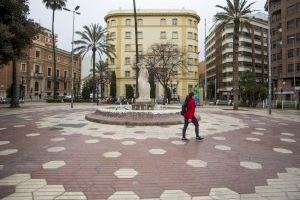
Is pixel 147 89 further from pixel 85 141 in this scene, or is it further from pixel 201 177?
pixel 201 177

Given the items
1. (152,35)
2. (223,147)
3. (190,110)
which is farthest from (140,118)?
(152,35)

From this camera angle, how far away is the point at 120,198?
443 cm

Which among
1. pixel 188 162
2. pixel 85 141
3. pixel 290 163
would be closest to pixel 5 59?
pixel 85 141

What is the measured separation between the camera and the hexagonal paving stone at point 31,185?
473cm

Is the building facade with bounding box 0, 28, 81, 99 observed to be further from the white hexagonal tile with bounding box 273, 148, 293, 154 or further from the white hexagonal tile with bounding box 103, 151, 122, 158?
the white hexagonal tile with bounding box 273, 148, 293, 154

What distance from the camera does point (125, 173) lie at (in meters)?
5.69

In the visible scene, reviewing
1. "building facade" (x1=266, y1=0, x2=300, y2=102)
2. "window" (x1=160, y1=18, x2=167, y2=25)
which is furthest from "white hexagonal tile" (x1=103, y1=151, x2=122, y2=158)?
"window" (x1=160, y1=18, x2=167, y2=25)

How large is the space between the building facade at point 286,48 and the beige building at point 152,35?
16774 millimetres

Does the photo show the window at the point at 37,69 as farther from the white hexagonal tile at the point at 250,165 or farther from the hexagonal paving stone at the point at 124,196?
the hexagonal paving stone at the point at 124,196

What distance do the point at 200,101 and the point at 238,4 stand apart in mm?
13891

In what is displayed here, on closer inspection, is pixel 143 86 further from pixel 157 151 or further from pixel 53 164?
pixel 53 164

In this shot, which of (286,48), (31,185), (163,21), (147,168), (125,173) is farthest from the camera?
(163,21)

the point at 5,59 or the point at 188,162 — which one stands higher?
the point at 5,59

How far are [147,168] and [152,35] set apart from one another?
2236 inches
